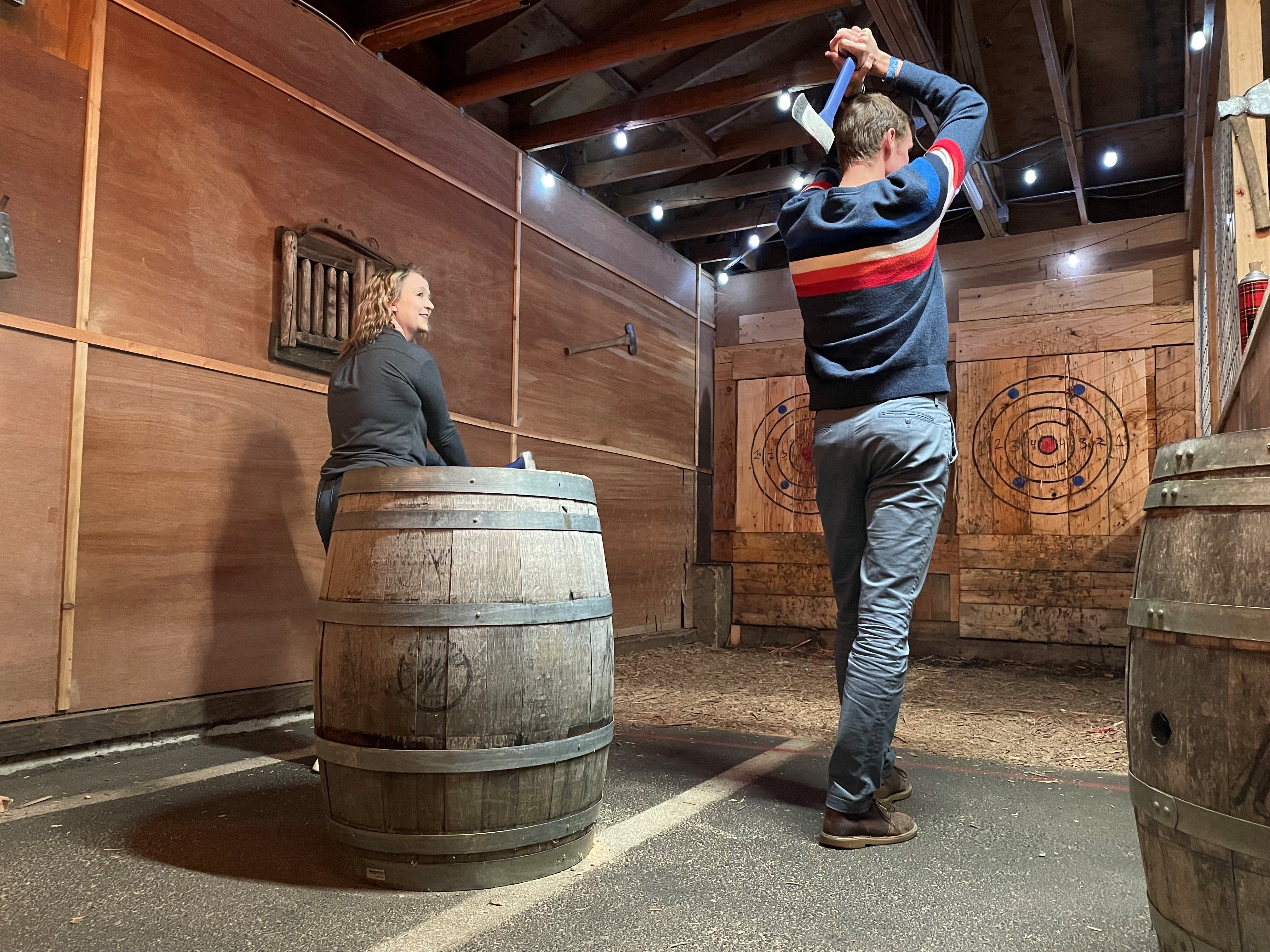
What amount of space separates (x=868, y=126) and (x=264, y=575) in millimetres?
2533

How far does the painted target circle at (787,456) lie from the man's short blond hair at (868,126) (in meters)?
4.10

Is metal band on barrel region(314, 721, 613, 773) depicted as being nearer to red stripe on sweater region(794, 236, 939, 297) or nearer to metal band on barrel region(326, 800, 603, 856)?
metal band on barrel region(326, 800, 603, 856)

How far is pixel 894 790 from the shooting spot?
7.43 feet

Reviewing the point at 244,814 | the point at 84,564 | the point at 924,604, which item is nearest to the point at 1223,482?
the point at 244,814

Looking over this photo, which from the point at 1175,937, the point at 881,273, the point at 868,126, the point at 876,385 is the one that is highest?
the point at 868,126

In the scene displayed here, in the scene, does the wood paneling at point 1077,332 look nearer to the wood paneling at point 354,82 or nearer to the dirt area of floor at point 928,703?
the dirt area of floor at point 928,703

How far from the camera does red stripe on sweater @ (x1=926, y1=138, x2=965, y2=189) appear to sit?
2023 millimetres

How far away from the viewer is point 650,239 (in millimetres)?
6074

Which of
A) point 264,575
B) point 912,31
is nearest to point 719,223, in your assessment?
point 912,31

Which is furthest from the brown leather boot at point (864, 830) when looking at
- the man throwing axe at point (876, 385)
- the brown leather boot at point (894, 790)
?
the brown leather boot at point (894, 790)

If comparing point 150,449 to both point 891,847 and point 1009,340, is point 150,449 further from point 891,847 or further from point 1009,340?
point 1009,340

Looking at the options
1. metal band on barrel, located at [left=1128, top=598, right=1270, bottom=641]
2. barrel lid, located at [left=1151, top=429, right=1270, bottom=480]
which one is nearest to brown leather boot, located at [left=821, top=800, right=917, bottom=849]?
metal band on barrel, located at [left=1128, top=598, right=1270, bottom=641]

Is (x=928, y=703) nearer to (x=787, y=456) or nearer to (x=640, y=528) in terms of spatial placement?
(x=640, y=528)

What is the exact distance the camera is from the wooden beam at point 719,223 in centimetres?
Answer: 618
